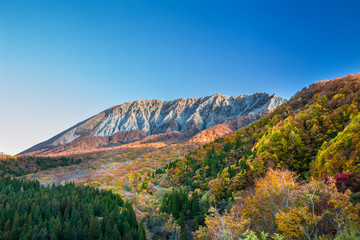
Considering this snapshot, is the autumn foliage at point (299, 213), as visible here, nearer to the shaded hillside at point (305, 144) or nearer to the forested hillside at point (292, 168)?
the forested hillside at point (292, 168)

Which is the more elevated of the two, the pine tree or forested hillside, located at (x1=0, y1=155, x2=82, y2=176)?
forested hillside, located at (x1=0, y1=155, x2=82, y2=176)

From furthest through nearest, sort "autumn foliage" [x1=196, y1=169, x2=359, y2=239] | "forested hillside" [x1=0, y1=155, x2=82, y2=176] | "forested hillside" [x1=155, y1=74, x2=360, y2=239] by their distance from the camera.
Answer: "forested hillside" [x1=0, y1=155, x2=82, y2=176] → "forested hillside" [x1=155, y1=74, x2=360, y2=239] → "autumn foliage" [x1=196, y1=169, x2=359, y2=239]

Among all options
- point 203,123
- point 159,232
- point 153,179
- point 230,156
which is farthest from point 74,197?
point 203,123

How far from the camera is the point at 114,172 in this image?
68.7 metres

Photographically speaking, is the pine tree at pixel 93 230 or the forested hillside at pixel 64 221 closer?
the forested hillside at pixel 64 221

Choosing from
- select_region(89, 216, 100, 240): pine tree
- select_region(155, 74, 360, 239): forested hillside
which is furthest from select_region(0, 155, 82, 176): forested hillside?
select_region(89, 216, 100, 240): pine tree

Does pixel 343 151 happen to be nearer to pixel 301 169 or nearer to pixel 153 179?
pixel 301 169

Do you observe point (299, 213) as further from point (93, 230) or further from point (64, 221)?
point (64, 221)

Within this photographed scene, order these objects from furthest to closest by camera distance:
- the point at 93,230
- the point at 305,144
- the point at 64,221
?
the point at 305,144 < the point at 64,221 < the point at 93,230

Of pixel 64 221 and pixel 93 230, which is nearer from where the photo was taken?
pixel 93 230

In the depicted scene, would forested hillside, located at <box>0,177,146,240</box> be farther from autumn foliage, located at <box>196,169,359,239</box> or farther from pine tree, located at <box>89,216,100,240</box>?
autumn foliage, located at <box>196,169,359,239</box>

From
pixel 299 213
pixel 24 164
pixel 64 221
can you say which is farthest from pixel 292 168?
pixel 24 164

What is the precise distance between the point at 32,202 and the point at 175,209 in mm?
23660

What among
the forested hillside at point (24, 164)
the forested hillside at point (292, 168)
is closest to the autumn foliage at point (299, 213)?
the forested hillside at point (292, 168)
